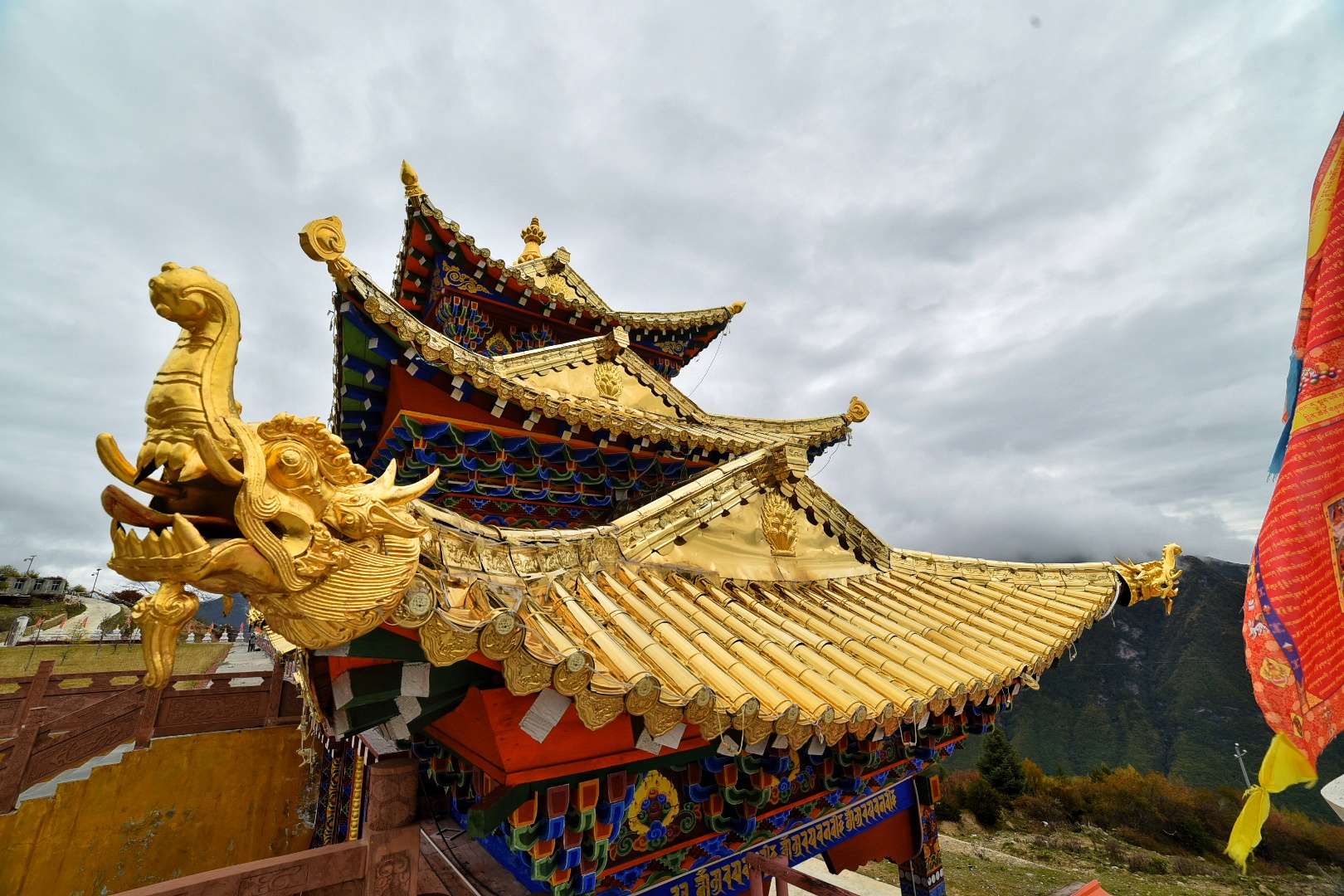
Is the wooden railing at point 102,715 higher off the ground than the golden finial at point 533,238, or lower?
lower

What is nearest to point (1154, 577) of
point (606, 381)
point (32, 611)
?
point (606, 381)

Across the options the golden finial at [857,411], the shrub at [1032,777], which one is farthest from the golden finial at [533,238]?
the shrub at [1032,777]

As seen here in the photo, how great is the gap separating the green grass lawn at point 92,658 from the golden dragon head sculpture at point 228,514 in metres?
23.0

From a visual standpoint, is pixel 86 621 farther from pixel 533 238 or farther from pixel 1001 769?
pixel 1001 769

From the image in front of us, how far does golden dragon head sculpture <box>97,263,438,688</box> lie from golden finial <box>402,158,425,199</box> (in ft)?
19.4

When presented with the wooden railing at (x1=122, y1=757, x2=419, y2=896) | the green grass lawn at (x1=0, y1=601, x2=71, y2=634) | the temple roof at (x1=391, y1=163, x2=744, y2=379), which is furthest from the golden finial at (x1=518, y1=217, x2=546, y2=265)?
the green grass lawn at (x1=0, y1=601, x2=71, y2=634)

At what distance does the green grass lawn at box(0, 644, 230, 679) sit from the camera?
18047 millimetres

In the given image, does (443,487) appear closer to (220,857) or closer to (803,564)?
(803,564)

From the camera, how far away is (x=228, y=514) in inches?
66.3

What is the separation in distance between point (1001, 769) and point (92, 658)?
35.0 metres

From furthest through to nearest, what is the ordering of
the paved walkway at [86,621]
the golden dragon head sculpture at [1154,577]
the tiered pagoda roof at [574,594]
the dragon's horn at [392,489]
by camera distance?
1. the paved walkway at [86,621]
2. the golden dragon head sculpture at [1154,577]
3. the dragon's horn at [392,489]
4. the tiered pagoda roof at [574,594]

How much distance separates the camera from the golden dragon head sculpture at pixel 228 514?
1.50 meters

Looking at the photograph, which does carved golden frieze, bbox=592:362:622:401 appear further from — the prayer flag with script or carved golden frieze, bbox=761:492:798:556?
the prayer flag with script

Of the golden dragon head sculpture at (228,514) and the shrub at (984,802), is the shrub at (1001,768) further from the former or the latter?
the golden dragon head sculpture at (228,514)
